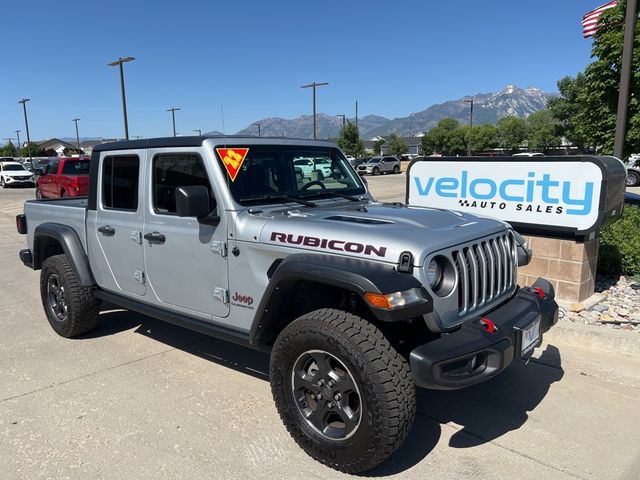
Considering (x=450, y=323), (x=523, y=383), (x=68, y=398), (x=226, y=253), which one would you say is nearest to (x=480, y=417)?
(x=523, y=383)

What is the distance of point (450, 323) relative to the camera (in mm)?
2889

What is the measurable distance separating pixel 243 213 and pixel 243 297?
0.54 metres

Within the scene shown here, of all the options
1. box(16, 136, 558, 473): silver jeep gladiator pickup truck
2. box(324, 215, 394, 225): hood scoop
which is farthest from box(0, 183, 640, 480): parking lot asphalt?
box(324, 215, 394, 225): hood scoop

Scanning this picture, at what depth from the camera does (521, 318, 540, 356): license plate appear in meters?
3.06

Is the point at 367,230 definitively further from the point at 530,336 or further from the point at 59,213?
the point at 59,213

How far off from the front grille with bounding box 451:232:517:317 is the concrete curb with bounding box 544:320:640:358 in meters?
1.59

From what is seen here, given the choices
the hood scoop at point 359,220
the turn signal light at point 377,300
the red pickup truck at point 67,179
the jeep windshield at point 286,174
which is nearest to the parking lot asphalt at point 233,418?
the turn signal light at point 377,300

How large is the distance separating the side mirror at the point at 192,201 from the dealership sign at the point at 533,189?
3.91m

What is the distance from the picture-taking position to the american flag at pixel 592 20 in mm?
9844

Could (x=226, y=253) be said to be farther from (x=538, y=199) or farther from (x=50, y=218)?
(x=538, y=199)

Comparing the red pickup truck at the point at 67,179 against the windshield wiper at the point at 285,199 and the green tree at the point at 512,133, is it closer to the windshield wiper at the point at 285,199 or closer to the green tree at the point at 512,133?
the windshield wiper at the point at 285,199

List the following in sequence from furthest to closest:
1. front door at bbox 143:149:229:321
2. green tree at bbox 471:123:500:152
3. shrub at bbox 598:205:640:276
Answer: green tree at bbox 471:123:500:152, shrub at bbox 598:205:640:276, front door at bbox 143:149:229:321

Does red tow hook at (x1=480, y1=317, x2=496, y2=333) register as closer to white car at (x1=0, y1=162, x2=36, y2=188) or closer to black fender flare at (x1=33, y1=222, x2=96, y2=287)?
black fender flare at (x1=33, y1=222, x2=96, y2=287)

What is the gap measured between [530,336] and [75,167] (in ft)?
51.9
